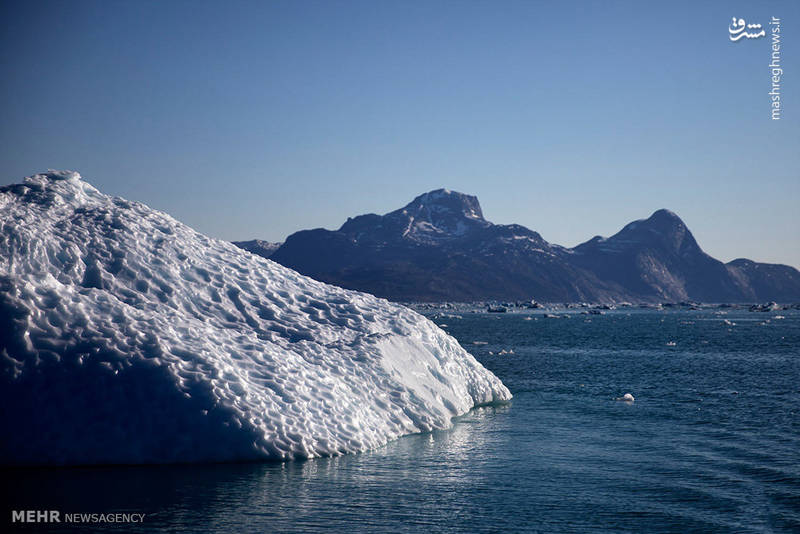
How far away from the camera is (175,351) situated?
20953mm

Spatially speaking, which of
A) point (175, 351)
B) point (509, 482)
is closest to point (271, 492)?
point (175, 351)

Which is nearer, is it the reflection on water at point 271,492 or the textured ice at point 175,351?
the reflection on water at point 271,492

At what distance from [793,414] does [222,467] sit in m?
28.5

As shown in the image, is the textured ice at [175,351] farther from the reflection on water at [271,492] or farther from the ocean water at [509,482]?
the reflection on water at [271,492]

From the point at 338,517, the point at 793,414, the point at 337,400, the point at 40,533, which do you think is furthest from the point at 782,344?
the point at 40,533

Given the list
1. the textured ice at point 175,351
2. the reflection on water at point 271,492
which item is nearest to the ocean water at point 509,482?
the reflection on water at point 271,492

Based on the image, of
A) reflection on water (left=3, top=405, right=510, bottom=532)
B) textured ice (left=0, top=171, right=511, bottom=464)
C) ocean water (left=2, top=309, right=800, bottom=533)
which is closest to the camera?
reflection on water (left=3, top=405, right=510, bottom=532)

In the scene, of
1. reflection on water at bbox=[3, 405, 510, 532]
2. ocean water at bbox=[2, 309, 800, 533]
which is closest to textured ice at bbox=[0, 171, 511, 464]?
ocean water at bbox=[2, 309, 800, 533]

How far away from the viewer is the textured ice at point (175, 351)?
19188mm

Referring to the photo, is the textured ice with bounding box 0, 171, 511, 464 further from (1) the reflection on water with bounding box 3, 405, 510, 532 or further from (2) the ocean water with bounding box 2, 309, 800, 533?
(1) the reflection on water with bounding box 3, 405, 510, 532

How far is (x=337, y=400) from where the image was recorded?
2314 centimetres

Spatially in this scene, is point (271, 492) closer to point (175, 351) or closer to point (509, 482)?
point (175, 351)

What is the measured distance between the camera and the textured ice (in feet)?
63.0

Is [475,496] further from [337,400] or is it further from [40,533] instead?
[40,533]
